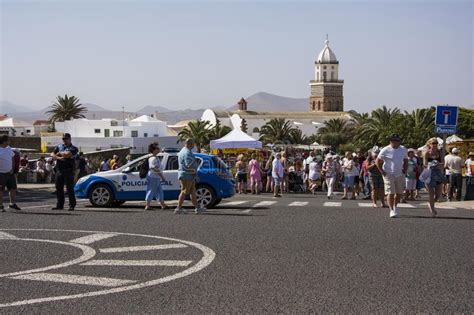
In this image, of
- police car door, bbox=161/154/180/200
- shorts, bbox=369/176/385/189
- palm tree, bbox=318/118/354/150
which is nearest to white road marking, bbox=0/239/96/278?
police car door, bbox=161/154/180/200

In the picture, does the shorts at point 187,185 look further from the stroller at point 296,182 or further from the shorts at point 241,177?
the stroller at point 296,182

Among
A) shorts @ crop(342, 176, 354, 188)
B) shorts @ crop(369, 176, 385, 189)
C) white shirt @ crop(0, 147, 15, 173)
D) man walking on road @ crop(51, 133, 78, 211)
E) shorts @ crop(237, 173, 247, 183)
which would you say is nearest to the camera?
white shirt @ crop(0, 147, 15, 173)

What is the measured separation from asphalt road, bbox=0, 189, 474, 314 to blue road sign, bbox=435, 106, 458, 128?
714 cm

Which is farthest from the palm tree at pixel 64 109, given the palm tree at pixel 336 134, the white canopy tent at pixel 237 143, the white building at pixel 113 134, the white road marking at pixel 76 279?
the white road marking at pixel 76 279

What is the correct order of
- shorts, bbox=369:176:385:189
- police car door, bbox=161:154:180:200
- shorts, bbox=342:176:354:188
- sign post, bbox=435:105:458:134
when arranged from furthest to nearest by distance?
shorts, bbox=342:176:354:188
sign post, bbox=435:105:458:134
shorts, bbox=369:176:385:189
police car door, bbox=161:154:180:200

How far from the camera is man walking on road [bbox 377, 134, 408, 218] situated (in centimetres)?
1580

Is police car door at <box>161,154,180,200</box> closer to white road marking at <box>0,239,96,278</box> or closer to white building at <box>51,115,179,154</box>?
white road marking at <box>0,239,96,278</box>

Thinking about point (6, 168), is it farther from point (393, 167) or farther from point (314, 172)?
point (314, 172)

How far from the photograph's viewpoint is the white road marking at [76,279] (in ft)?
27.9

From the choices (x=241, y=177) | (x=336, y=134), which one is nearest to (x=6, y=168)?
(x=241, y=177)

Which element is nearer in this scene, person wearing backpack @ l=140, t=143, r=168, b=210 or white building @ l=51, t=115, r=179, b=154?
person wearing backpack @ l=140, t=143, r=168, b=210

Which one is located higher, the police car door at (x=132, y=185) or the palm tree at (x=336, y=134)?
the palm tree at (x=336, y=134)

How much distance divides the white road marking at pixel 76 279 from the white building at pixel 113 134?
77735 millimetres

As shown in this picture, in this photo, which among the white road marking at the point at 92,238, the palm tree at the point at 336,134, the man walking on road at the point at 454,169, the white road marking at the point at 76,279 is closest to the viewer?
the white road marking at the point at 76,279
